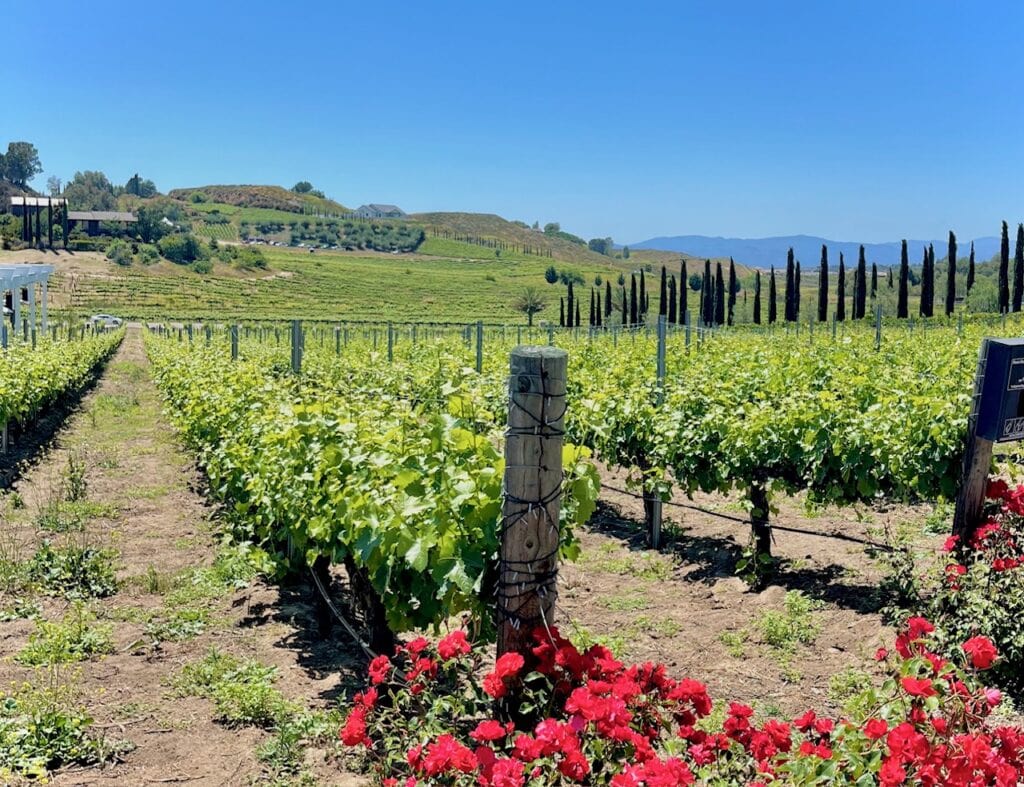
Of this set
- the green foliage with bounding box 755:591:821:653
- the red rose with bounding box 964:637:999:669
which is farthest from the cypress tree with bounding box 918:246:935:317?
the red rose with bounding box 964:637:999:669

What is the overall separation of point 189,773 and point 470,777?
1767 mm

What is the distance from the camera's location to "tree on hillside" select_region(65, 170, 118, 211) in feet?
533

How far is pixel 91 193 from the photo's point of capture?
170 m

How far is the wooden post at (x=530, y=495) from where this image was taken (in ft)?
8.98

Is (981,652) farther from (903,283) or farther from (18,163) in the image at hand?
(18,163)

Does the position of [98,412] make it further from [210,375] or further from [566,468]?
[566,468]

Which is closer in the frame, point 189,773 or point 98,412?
point 189,773

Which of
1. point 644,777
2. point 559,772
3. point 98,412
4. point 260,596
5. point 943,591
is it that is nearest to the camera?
point 644,777

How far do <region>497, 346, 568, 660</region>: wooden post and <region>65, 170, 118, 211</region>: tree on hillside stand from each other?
170 meters

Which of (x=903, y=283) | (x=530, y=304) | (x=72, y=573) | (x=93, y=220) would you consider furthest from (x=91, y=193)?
(x=72, y=573)

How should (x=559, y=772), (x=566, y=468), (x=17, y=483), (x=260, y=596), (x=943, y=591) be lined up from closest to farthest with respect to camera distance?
(x=559, y=772) → (x=566, y=468) → (x=943, y=591) → (x=260, y=596) → (x=17, y=483)

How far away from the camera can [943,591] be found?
4.30m

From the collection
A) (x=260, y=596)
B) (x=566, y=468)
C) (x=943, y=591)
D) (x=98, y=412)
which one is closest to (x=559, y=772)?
(x=566, y=468)

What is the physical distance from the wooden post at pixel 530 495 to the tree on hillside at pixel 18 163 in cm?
18983
